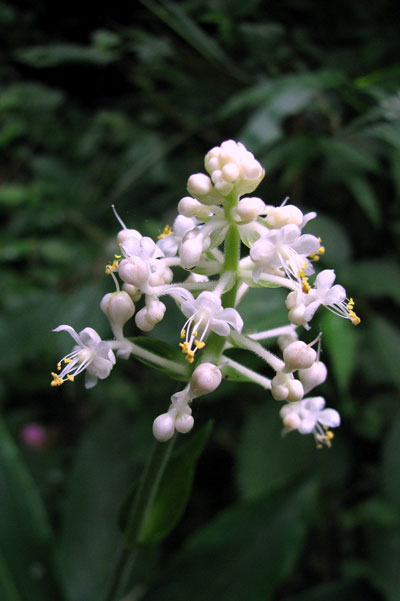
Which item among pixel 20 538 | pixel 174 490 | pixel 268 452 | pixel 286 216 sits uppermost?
pixel 286 216

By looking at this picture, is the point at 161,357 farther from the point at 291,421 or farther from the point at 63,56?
the point at 63,56

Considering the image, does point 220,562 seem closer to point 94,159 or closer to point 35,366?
point 35,366

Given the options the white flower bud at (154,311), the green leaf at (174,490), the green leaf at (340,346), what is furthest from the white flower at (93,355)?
the green leaf at (340,346)

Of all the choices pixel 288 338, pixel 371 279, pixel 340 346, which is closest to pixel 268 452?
pixel 340 346

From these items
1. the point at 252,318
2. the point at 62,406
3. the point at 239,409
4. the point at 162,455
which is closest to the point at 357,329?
the point at 239,409

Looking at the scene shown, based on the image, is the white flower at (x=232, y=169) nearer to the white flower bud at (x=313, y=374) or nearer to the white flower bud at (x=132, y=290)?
the white flower bud at (x=132, y=290)

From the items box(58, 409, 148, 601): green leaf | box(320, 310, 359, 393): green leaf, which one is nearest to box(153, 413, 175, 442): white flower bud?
box(320, 310, 359, 393): green leaf
